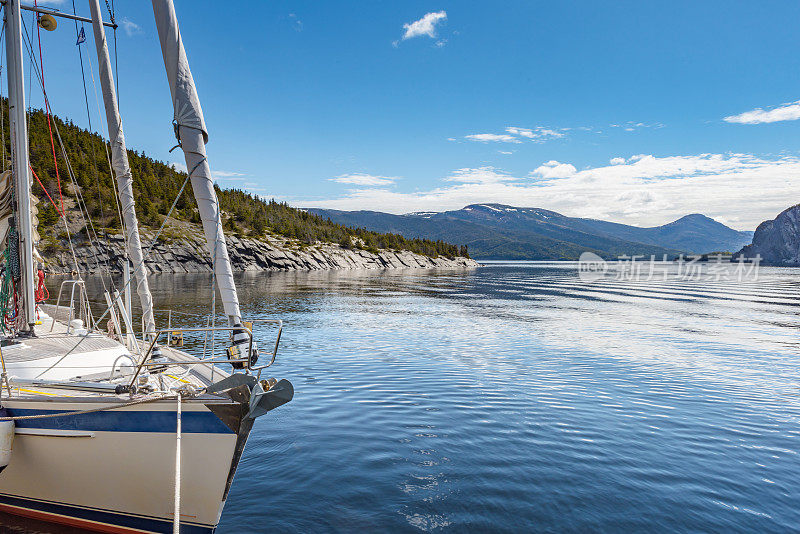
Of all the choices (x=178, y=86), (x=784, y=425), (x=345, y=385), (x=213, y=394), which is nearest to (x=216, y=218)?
(x=178, y=86)

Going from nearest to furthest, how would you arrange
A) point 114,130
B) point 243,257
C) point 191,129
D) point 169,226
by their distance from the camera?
point 191,129 < point 114,130 < point 169,226 < point 243,257

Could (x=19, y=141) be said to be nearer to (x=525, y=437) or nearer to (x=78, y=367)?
(x=78, y=367)

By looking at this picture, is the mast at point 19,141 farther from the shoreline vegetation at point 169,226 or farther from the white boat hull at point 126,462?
the shoreline vegetation at point 169,226

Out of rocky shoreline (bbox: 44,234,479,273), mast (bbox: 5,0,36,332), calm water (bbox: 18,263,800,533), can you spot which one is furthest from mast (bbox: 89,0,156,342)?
rocky shoreline (bbox: 44,234,479,273)

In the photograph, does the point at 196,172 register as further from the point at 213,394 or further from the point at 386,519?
the point at 386,519

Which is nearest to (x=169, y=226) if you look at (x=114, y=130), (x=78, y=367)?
(x=114, y=130)

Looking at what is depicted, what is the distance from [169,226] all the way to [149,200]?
20584 millimetres

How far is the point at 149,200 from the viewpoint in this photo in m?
129

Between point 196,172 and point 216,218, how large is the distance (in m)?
0.93

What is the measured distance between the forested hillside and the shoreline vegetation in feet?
0.99

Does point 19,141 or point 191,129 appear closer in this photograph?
point 191,129

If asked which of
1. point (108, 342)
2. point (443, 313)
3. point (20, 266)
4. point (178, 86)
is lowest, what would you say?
point (443, 313)

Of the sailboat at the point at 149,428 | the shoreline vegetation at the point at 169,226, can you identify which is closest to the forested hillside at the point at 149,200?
the shoreline vegetation at the point at 169,226

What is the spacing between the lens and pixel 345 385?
58.0 ft
